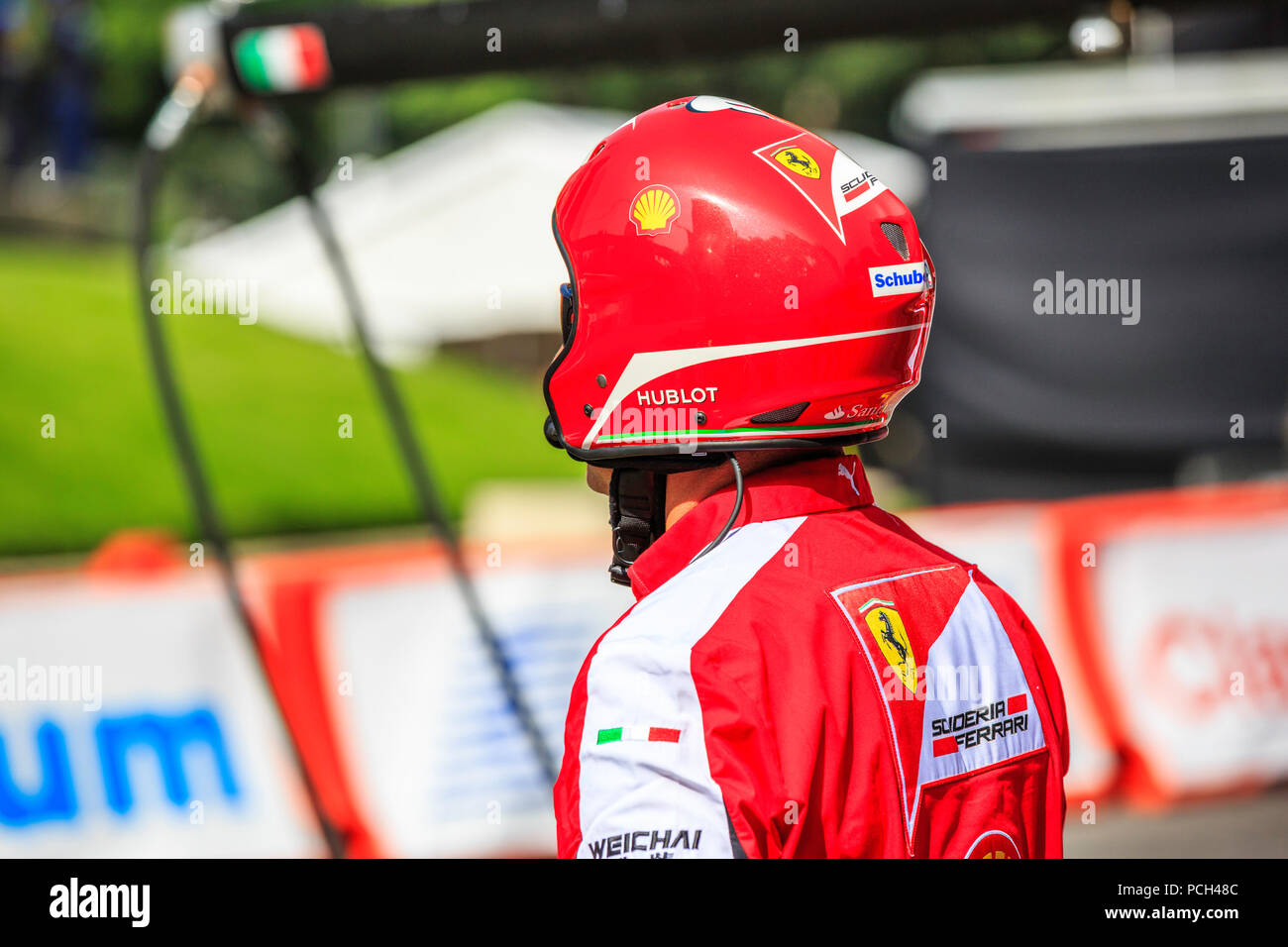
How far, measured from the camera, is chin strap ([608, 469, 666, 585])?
191 cm

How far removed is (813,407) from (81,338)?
51.9ft

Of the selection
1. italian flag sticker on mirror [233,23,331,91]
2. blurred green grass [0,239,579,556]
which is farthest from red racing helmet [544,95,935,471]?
blurred green grass [0,239,579,556]

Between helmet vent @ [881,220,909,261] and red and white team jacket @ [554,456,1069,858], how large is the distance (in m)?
0.28

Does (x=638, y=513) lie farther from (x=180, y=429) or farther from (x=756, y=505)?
(x=180, y=429)

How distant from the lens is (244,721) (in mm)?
5668

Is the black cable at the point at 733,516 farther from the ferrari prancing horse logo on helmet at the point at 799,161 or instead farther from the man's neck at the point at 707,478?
the ferrari prancing horse logo on helmet at the point at 799,161

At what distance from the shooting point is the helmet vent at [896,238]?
184 centimetres

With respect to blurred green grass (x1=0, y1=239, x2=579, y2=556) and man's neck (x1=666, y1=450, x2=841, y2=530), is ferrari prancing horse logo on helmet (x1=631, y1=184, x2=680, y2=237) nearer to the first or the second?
man's neck (x1=666, y1=450, x2=841, y2=530)

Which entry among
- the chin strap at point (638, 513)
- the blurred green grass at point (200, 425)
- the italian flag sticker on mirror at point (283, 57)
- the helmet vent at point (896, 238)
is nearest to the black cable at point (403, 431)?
the italian flag sticker on mirror at point (283, 57)

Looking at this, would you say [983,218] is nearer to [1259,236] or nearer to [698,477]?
[1259,236]

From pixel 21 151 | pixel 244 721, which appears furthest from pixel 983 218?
pixel 21 151

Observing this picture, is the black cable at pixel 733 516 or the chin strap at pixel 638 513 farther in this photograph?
the chin strap at pixel 638 513

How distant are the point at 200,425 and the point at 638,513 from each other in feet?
49.6
